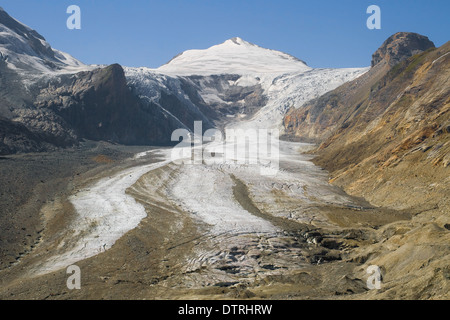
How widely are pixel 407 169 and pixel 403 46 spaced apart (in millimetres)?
58344

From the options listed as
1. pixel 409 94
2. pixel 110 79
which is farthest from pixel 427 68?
pixel 110 79

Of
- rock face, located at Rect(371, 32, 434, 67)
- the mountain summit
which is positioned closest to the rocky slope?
rock face, located at Rect(371, 32, 434, 67)

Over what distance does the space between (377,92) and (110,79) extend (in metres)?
49.3

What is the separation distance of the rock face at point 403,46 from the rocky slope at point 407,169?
23285 mm

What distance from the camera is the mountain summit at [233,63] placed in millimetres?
154625

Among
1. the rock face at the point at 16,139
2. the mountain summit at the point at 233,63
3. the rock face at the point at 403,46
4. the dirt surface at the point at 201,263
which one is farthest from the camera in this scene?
the mountain summit at the point at 233,63

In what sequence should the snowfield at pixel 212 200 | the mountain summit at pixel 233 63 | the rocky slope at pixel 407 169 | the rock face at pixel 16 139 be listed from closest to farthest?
the rocky slope at pixel 407 169, the snowfield at pixel 212 200, the rock face at pixel 16 139, the mountain summit at pixel 233 63

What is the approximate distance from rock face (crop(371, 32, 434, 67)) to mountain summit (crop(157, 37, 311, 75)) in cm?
6332

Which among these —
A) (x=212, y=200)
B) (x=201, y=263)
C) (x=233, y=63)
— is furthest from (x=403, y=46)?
(x=233, y=63)

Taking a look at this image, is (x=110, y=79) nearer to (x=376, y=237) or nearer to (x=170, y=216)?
(x=170, y=216)

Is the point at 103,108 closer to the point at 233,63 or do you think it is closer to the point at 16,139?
the point at 16,139

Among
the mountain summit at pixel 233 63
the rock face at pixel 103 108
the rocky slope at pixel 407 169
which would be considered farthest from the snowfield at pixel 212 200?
the mountain summit at pixel 233 63

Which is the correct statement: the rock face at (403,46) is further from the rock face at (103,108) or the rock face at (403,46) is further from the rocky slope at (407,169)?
the rock face at (103,108)

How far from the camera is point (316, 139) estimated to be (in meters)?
80.8
